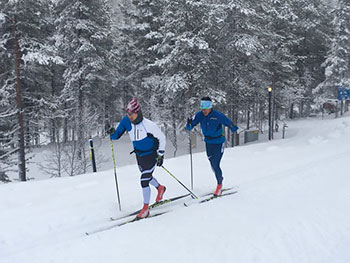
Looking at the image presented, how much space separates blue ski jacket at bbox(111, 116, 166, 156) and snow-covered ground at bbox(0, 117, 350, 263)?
4.43ft

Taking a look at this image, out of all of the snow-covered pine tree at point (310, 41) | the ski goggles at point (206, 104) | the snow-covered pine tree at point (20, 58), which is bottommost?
the ski goggles at point (206, 104)

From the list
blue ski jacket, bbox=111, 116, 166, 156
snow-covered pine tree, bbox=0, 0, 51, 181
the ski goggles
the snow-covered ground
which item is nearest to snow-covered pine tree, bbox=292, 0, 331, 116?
snow-covered pine tree, bbox=0, 0, 51, 181

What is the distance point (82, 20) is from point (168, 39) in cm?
639

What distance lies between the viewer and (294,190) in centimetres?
659

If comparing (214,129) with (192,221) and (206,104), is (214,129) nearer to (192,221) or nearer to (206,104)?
(206,104)

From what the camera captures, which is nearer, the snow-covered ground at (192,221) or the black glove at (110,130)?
the snow-covered ground at (192,221)

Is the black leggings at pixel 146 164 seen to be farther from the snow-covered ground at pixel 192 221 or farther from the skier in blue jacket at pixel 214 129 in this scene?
the skier in blue jacket at pixel 214 129

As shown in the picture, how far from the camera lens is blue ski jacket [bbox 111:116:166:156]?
16.5 ft

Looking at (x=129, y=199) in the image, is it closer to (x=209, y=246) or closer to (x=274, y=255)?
(x=209, y=246)

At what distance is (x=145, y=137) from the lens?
16.5 ft

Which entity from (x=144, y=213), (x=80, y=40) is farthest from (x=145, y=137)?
(x=80, y=40)

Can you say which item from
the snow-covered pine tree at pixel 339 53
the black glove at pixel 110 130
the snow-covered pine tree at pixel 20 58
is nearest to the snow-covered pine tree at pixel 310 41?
the snow-covered pine tree at pixel 339 53

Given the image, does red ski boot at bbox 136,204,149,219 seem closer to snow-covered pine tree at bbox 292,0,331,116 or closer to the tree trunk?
the tree trunk

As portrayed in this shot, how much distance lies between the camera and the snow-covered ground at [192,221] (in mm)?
3932
